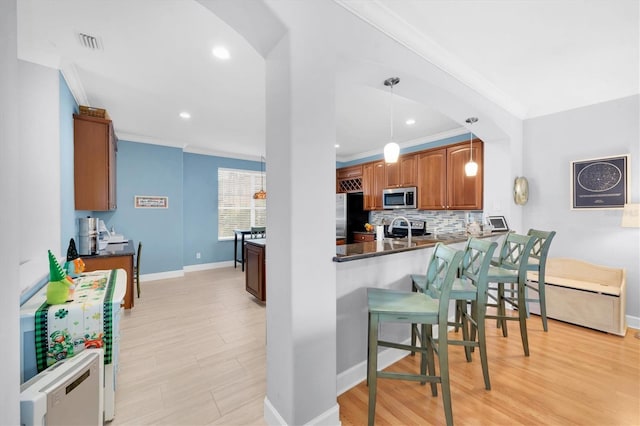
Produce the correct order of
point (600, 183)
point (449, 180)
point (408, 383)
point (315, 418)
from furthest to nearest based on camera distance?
point (449, 180)
point (600, 183)
point (408, 383)
point (315, 418)

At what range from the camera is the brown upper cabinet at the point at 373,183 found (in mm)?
5551

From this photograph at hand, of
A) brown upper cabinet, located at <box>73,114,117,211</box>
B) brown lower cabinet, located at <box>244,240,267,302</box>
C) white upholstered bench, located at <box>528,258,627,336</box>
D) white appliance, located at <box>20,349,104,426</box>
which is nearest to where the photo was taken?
white appliance, located at <box>20,349,104,426</box>

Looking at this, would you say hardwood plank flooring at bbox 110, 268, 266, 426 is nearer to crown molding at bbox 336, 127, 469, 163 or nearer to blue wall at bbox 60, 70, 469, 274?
blue wall at bbox 60, 70, 469, 274

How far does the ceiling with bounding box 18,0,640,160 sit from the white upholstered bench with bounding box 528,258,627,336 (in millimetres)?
1912

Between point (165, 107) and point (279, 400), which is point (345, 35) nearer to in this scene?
point (279, 400)

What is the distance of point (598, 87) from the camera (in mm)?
2820

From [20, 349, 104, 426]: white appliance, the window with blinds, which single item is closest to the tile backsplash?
the window with blinds

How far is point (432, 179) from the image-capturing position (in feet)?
14.8

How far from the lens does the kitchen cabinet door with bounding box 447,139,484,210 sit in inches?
152

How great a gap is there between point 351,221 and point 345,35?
15.7 feet

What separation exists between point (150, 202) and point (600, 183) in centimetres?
667

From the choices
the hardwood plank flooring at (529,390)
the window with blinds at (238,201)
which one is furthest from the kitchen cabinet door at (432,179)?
the window with blinds at (238,201)

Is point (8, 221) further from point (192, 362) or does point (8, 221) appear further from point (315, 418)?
point (192, 362)

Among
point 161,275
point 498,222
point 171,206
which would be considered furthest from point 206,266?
point 498,222
